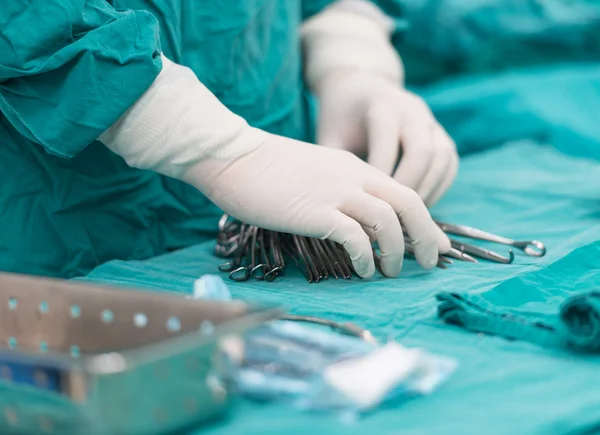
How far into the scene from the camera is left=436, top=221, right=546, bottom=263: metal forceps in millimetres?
1263

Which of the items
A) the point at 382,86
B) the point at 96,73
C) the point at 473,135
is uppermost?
the point at 96,73

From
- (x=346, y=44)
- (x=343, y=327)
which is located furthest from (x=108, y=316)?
(x=346, y=44)

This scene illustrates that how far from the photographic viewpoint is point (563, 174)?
1794mm

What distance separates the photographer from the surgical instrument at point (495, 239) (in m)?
1.28

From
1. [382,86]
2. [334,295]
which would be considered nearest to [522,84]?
[382,86]

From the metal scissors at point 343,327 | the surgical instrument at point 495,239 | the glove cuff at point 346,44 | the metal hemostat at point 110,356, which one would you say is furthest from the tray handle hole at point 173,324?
the glove cuff at point 346,44

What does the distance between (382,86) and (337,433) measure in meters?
1.00

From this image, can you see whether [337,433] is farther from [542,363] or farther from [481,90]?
[481,90]

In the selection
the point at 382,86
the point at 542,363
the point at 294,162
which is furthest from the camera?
the point at 382,86

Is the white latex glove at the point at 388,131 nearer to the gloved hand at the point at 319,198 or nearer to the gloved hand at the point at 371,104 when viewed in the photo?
the gloved hand at the point at 371,104

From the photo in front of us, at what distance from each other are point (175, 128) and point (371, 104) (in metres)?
0.52

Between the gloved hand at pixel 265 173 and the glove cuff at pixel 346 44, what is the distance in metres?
0.57

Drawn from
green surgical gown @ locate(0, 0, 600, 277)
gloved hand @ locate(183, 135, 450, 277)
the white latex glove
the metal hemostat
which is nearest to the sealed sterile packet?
the metal hemostat

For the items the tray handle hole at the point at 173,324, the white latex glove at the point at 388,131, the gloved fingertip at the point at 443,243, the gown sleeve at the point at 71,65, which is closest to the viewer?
the tray handle hole at the point at 173,324
